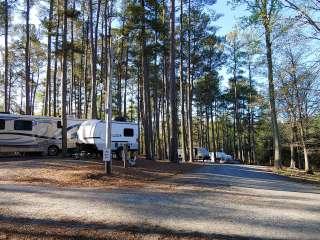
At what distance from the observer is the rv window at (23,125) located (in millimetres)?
23922

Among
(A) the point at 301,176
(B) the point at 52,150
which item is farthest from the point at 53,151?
(A) the point at 301,176

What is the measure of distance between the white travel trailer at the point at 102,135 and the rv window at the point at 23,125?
346 cm

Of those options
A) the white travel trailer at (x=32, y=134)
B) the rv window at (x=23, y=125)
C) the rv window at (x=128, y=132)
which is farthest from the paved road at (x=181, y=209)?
the rv window at (x=23, y=125)

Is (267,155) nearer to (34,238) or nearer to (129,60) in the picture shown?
(129,60)

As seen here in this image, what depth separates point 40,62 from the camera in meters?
42.5

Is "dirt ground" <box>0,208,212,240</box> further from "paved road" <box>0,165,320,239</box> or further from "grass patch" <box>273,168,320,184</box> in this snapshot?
"grass patch" <box>273,168,320,184</box>

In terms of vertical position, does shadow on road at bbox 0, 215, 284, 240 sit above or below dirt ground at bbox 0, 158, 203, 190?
below

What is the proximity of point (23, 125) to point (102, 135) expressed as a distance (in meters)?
5.66

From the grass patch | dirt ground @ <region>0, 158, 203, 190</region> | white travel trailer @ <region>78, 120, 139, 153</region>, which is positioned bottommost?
the grass patch

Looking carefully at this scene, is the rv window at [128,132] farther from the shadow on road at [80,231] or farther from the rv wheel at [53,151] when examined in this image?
the shadow on road at [80,231]

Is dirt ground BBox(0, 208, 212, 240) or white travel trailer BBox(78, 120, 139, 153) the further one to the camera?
white travel trailer BBox(78, 120, 139, 153)

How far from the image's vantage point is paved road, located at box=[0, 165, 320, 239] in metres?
6.80

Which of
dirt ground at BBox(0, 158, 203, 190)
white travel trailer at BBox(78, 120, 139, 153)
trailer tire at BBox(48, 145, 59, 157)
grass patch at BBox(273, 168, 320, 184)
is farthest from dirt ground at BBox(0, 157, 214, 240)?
trailer tire at BBox(48, 145, 59, 157)

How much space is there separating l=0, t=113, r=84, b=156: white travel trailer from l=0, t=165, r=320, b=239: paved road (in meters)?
14.0
